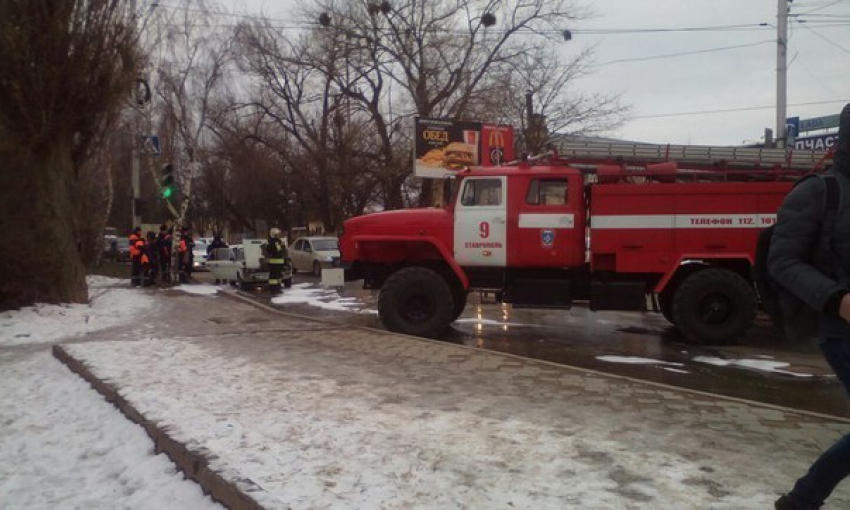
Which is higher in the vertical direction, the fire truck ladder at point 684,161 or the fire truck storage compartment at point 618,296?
the fire truck ladder at point 684,161

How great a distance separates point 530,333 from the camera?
10992 millimetres

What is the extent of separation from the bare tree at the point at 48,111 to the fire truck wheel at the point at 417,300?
678 centimetres

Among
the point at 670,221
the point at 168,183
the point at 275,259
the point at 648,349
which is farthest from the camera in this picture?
the point at 168,183

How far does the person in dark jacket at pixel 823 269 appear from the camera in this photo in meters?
2.79

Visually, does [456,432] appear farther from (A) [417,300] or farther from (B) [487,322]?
(B) [487,322]

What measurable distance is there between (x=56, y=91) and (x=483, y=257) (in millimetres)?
8299

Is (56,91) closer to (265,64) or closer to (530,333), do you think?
(530,333)

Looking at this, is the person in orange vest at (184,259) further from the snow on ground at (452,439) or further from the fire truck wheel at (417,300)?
the snow on ground at (452,439)

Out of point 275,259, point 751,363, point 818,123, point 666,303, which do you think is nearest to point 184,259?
point 275,259

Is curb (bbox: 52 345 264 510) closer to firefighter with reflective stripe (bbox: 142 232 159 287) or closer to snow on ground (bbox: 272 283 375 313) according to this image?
snow on ground (bbox: 272 283 375 313)

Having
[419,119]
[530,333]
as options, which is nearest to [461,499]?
[530,333]

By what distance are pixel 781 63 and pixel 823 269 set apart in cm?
1724

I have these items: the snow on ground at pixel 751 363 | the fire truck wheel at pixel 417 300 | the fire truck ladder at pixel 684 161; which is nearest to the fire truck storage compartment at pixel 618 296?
the snow on ground at pixel 751 363

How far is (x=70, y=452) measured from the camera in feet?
16.4
